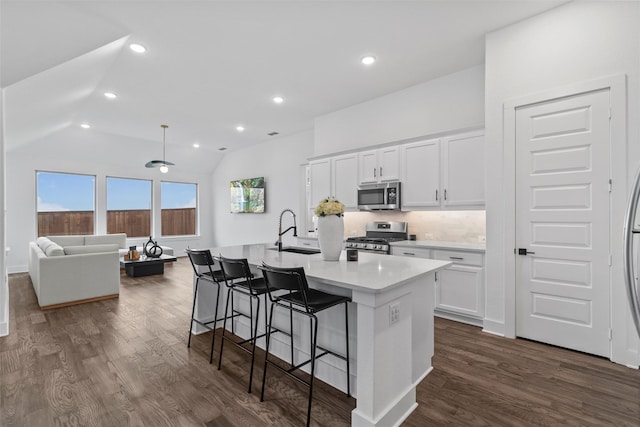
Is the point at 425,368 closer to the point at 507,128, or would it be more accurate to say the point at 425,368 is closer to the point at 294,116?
the point at 507,128

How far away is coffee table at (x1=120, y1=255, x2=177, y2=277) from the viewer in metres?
6.23

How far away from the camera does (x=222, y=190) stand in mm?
9445

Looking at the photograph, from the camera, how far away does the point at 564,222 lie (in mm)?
2824

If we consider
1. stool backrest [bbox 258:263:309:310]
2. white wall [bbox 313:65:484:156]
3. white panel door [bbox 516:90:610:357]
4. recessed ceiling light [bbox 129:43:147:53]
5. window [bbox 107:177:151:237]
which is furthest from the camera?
window [bbox 107:177:151:237]

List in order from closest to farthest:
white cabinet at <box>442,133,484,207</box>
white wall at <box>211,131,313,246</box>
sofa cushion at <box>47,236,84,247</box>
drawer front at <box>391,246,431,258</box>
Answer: white cabinet at <box>442,133,484,207</box> < drawer front at <box>391,246,431,258</box> < sofa cushion at <box>47,236,84,247</box> < white wall at <box>211,131,313,246</box>

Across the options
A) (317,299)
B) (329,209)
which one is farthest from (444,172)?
(317,299)

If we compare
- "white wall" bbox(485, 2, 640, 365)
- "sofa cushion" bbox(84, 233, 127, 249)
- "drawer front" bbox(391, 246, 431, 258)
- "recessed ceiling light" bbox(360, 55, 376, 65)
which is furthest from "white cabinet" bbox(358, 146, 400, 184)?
"sofa cushion" bbox(84, 233, 127, 249)

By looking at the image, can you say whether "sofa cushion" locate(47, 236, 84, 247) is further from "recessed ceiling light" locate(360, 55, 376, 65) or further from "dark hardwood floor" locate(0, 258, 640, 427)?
"recessed ceiling light" locate(360, 55, 376, 65)

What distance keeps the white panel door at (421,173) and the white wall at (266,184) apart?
2867mm

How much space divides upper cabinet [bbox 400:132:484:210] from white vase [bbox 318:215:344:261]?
1997mm

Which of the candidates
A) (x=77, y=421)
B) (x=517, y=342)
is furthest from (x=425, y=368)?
(x=77, y=421)

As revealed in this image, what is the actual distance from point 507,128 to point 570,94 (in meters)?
0.55

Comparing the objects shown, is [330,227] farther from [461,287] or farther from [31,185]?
[31,185]

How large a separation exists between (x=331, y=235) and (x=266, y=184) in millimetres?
5473
